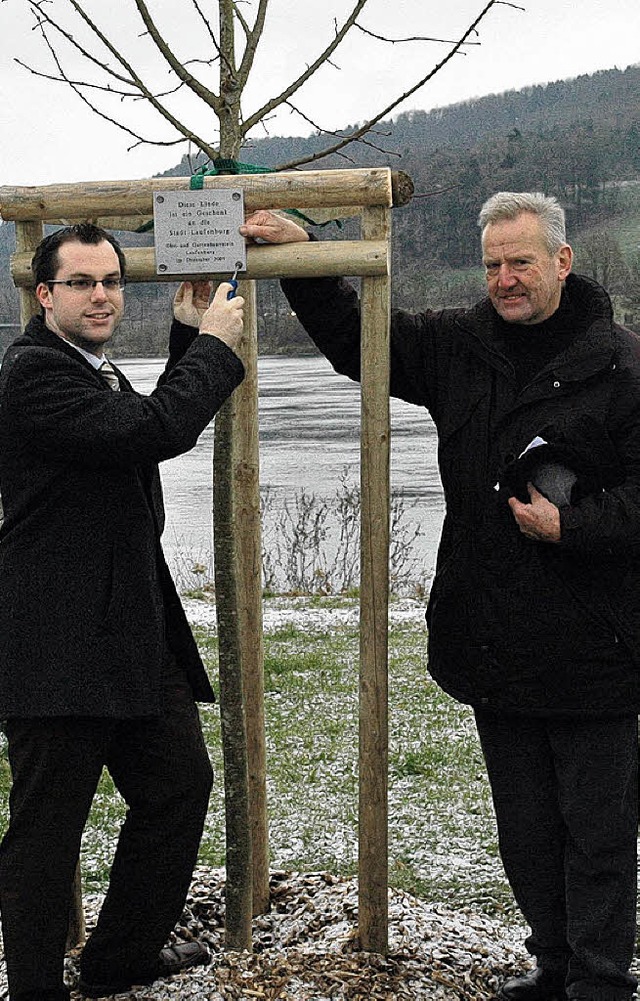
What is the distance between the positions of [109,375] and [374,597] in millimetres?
1020

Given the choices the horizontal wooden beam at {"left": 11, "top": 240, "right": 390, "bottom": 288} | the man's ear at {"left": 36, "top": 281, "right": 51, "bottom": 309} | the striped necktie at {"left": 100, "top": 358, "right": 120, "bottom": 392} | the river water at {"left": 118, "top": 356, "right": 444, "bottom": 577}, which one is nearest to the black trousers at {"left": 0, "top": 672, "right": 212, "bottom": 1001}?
the striped necktie at {"left": 100, "top": 358, "right": 120, "bottom": 392}

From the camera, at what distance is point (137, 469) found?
297 cm

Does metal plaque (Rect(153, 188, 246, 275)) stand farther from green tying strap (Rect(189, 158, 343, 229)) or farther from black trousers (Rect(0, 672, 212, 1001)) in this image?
black trousers (Rect(0, 672, 212, 1001))

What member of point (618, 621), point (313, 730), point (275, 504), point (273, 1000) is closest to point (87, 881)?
Result: point (273, 1000)

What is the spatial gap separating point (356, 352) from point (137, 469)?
2.59 ft

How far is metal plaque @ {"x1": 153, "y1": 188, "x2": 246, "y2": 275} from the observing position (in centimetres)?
306

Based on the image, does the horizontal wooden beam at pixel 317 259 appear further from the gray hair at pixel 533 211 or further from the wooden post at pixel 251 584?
the gray hair at pixel 533 211

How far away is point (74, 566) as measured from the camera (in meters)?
2.85

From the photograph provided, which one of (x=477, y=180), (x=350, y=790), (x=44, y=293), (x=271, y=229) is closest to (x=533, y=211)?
(x=271, y=229)

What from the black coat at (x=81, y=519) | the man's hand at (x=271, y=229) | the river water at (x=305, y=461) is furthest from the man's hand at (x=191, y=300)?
the river water at (x=305, y=461)

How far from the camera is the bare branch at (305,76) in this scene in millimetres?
3215

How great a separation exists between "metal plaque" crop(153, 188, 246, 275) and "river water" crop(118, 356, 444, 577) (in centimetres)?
502

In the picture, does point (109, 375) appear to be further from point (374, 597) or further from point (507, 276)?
point (507, 276)

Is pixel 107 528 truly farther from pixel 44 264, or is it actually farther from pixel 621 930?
pixel 621 930
